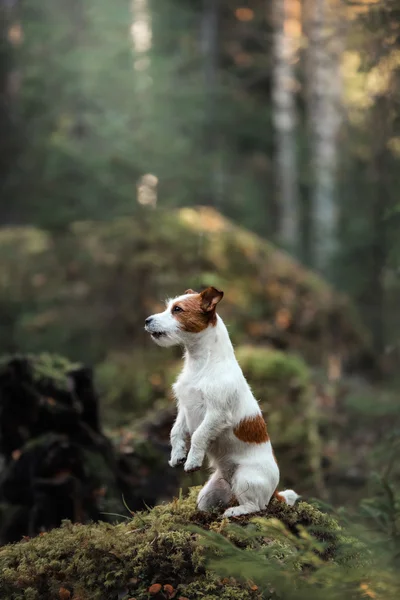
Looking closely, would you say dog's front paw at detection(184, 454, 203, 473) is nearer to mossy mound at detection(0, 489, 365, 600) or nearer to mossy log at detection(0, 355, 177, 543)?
mossy mound at detection(0, 489, 365, 600)

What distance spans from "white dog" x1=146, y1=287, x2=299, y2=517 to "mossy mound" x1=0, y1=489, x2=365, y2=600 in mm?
235

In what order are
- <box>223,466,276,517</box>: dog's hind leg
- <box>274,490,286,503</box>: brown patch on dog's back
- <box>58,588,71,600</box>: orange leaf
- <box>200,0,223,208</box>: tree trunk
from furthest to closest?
<box>200,0,223,208</box>: tree trunk, <box>274,490,286,503</box>: brown patch on dog's back, <box>223,466,276,517</box>: dog's hind leg, <box>58,588,71,600</box>: orange leaf

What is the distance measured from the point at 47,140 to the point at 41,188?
112 cm

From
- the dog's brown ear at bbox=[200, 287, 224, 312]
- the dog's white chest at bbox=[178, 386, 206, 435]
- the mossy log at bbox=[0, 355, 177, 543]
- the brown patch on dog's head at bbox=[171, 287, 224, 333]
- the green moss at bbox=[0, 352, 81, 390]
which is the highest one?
the dog's brown ear at bbox=[200, 287, 224, 312]

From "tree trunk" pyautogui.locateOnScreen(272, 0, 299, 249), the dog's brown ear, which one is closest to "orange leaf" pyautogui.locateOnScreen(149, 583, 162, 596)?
the dog's brown ear

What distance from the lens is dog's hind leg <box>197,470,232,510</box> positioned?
13.8ft

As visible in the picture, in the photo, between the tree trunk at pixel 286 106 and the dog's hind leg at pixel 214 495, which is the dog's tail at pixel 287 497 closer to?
the dog's hind leg at pixel 214 495

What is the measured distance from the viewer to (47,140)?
14.6 metres

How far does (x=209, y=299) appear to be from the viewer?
409 centimetres

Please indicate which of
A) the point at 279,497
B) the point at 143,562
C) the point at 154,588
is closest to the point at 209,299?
the point at 279,497

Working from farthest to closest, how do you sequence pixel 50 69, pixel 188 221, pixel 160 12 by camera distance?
pixel 160 12 → pixel 50 69 → pixel 188 221

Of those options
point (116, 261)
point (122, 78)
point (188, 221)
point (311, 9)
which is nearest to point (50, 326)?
point (116, 261)

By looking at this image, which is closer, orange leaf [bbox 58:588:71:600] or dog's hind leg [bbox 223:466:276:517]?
orange leaf [bbox 58:588:71:600]

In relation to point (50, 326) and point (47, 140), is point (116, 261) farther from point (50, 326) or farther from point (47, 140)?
point (47, 140)
